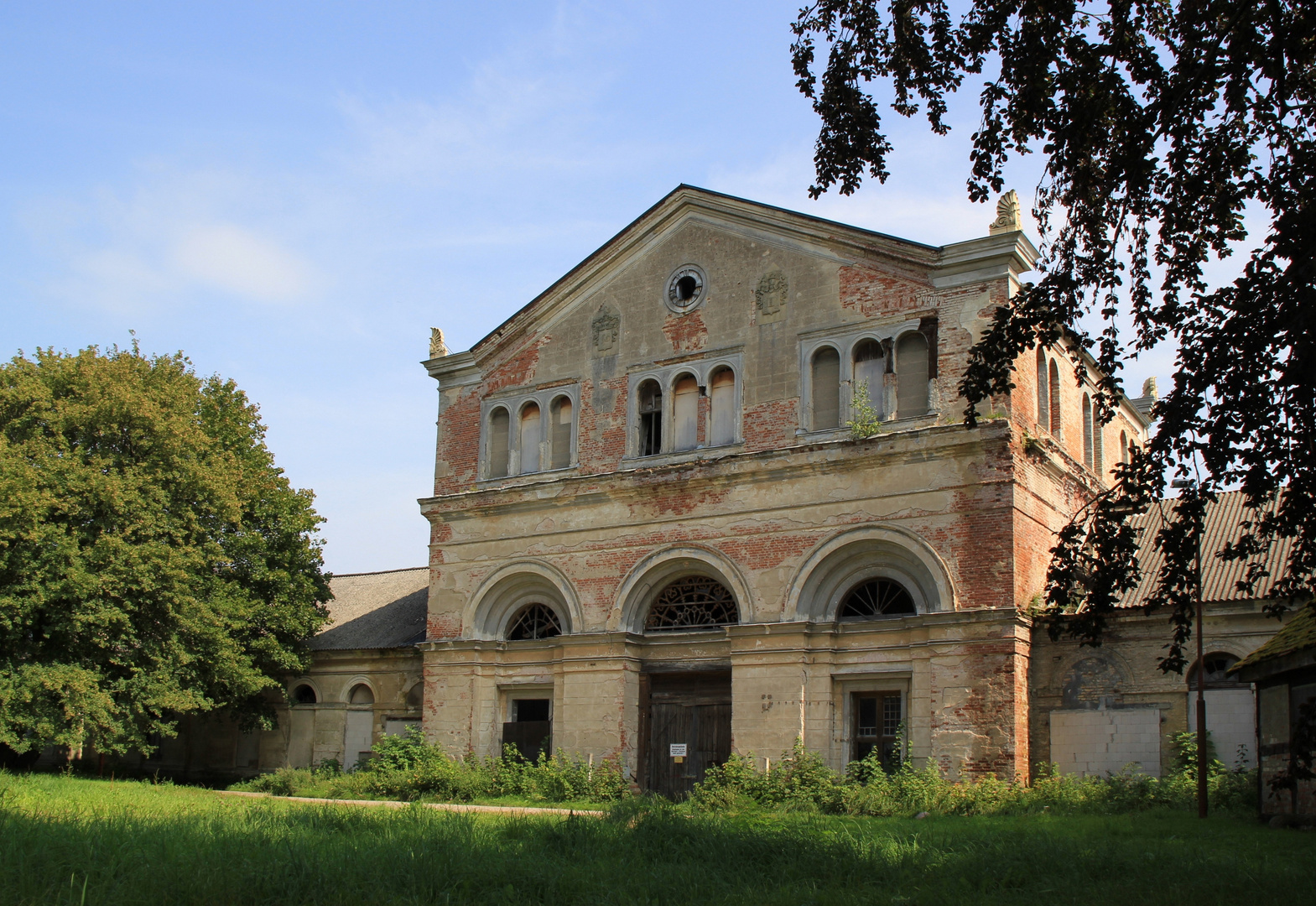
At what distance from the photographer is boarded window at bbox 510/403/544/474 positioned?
25531mm

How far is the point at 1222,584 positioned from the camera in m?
21.1

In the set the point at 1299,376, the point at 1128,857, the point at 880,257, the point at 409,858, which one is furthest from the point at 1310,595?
the point at 880,257

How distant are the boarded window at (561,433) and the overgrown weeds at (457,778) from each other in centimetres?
606

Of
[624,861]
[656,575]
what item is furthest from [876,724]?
[624,861]

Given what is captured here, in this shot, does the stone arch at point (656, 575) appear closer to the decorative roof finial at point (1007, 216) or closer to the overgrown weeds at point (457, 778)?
the overgrown weeds at point (457, 778)

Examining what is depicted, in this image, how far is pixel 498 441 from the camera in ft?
86.2

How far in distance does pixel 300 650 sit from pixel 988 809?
1821 centimetres

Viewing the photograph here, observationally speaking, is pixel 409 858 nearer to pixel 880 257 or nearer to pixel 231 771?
pixel 880 257

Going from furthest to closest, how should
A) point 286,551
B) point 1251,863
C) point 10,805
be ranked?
point 286,551, point 10,805, point 1251,863

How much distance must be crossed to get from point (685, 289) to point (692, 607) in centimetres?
653

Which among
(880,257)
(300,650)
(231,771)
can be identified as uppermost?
(880,257)

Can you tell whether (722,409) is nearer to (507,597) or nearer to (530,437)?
(530,437)

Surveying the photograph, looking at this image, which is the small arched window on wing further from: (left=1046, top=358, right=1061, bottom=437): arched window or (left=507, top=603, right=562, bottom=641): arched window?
(left=507, top=603, right=562, bottom=641): arched window

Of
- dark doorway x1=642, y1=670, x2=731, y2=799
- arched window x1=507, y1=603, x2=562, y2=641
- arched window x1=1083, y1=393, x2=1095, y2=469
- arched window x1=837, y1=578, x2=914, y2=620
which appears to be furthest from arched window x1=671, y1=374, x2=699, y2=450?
arched window x1=1083, y1=393, x2=1095, y2=469
